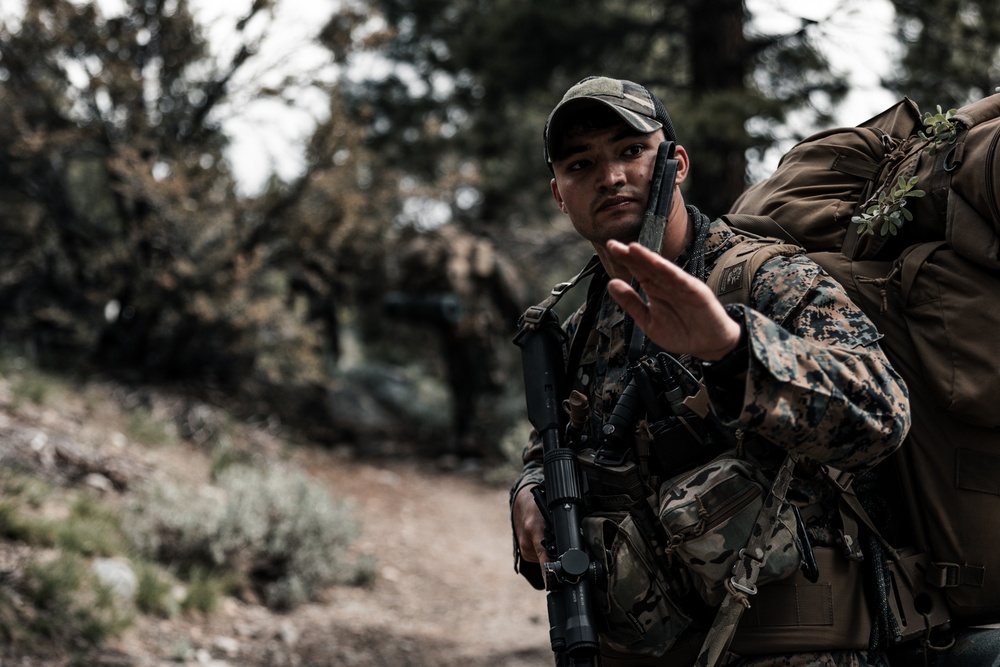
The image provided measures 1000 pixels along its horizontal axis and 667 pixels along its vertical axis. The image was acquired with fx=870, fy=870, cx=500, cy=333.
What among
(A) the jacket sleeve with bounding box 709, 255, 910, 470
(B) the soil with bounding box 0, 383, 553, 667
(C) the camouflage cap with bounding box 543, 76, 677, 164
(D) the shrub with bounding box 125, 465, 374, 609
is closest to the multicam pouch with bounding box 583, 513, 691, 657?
(A) the jacket sleeve with bounding box 709, 255, 910, 470

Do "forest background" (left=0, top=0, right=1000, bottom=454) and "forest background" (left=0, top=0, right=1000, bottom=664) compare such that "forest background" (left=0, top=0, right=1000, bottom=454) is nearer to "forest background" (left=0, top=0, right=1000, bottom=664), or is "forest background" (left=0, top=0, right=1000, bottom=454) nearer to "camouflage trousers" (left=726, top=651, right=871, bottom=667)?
"forest background" (left=0, top=0, right=1000, bottom=664)

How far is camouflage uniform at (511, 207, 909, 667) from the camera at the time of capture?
148cm

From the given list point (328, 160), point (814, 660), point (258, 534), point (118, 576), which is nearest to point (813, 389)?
point (814, 660)

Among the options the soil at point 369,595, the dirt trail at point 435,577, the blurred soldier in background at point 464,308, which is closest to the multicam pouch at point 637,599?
the soil at point 369,595

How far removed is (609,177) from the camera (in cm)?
198

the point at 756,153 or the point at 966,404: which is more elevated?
the point at 756,153

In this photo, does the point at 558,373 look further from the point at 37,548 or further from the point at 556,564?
the point at 37,548

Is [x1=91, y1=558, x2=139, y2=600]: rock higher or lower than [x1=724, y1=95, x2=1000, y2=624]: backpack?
higher

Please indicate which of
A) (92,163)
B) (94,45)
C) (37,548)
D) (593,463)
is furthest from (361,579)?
(92,163)

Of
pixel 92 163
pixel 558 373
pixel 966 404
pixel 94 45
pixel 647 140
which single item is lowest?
pixel 966 404

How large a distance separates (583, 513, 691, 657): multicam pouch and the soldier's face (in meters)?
0.66

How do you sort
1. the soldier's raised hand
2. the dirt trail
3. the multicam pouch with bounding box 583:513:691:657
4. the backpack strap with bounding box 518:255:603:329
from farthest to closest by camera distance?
the dirt trail → the backpack strap with bounding box 518:255:603:329 → the multicam pouch with bounding box 583:513:691:657 → the soldier's raised hand

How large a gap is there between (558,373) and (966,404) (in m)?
0.95

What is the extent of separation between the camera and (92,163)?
12.7m
